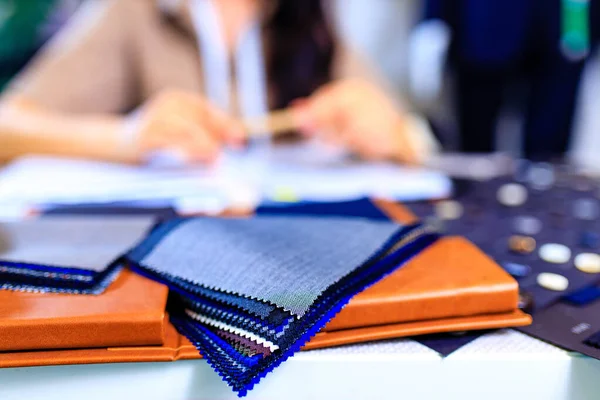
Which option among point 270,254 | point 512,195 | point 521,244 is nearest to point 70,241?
Answer: point 270,254

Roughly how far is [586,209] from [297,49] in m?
0.61

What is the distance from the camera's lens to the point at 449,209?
601mm

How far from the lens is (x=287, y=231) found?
41 cm

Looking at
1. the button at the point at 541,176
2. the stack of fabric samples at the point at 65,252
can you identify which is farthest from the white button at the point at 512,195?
the stack of fabric samples at the point at 65,252

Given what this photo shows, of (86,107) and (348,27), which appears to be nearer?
(86,107)

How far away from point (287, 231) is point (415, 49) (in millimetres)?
1367

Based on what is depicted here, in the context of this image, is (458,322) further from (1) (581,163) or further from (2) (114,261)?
(1) (581,163)

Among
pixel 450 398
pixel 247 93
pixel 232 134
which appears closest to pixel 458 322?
pixel 450 398

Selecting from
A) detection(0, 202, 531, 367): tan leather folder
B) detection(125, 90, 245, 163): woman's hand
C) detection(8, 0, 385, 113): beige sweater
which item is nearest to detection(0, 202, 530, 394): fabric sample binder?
detection(0, 202, 531, 367): tan leather folder

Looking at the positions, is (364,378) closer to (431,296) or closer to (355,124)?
A: (431,296)

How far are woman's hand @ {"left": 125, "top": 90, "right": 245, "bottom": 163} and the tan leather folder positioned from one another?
0.42m

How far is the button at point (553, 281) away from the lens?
40 cm

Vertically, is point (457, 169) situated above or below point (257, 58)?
below

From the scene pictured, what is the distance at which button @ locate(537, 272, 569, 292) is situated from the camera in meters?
0.40
